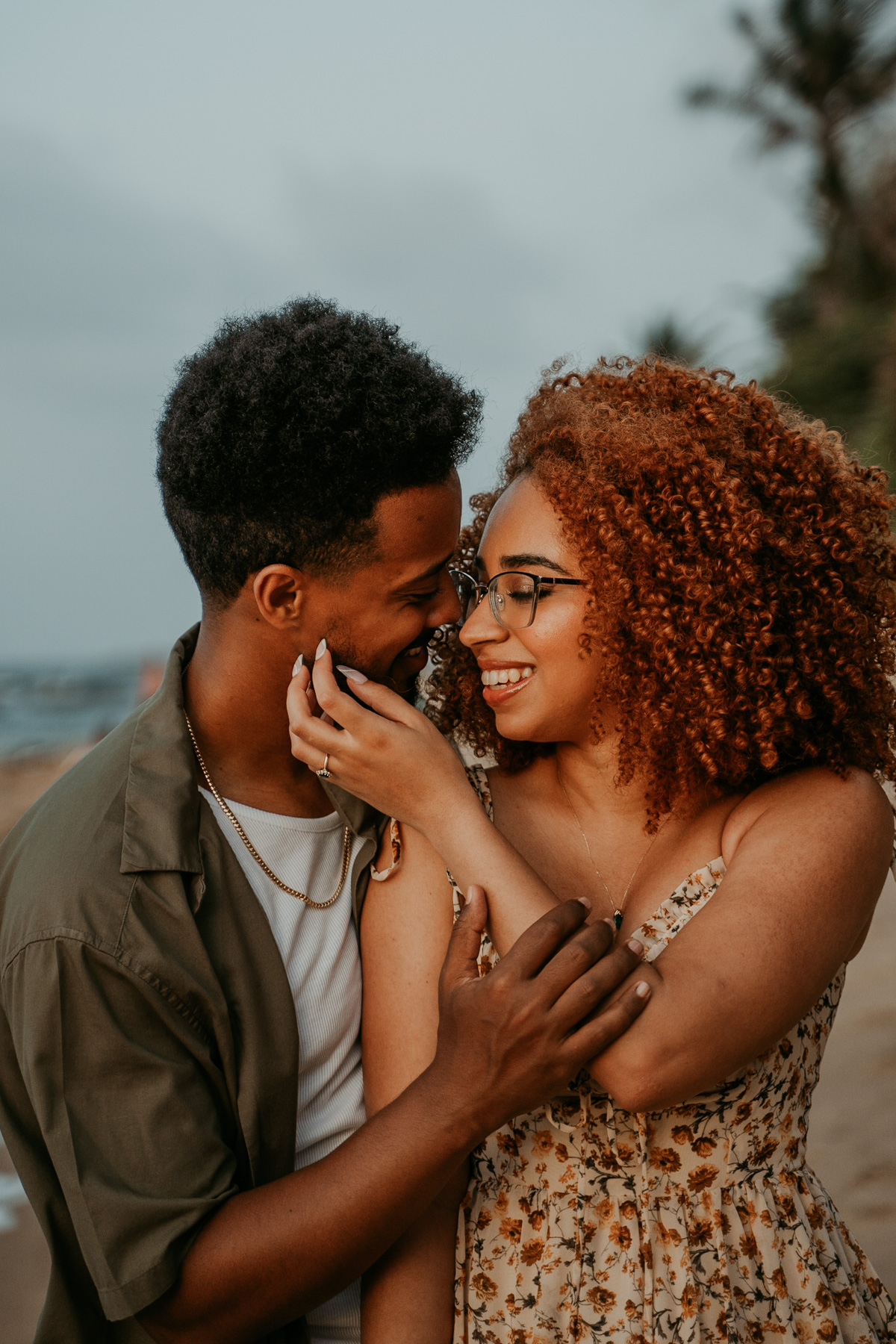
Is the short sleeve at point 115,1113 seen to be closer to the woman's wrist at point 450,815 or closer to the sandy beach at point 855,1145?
the woman's wrist at point 450,815

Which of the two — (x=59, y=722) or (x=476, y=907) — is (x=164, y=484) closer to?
(x=476, y=907)

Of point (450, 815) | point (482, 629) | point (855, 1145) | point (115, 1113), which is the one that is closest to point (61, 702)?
point (855, 1145)

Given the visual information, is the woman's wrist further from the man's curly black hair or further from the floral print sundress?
the man's curly black hair

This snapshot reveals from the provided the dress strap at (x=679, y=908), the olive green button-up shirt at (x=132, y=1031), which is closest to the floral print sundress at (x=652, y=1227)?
the dress strap at (x=679, y=908)

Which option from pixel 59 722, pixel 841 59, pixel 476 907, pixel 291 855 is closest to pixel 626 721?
pixel 476 907

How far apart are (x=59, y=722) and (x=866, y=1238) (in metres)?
25.9

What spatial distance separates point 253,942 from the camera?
233 cm

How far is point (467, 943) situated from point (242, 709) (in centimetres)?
76

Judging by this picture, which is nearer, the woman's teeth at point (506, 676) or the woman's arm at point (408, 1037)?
the woman's arm at point (408, 1037)

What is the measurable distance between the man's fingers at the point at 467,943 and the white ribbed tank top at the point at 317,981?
345mm

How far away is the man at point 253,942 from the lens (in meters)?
2.03

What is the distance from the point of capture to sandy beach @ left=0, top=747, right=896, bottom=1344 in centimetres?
514

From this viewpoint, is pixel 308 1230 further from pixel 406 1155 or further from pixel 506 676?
pixel 506 676

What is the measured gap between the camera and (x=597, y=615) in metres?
2.62
